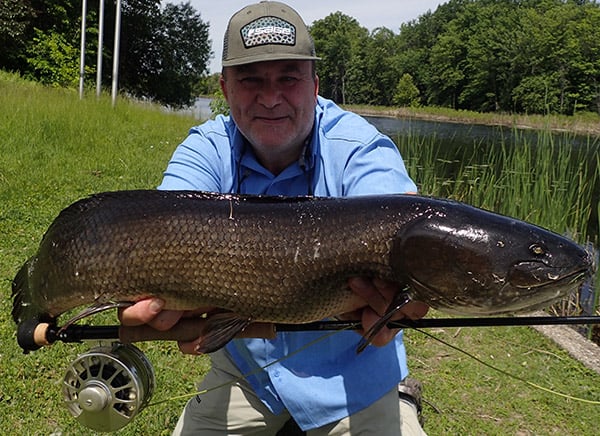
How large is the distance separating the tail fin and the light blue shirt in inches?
28.5

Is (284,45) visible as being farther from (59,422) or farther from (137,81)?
(137,81)

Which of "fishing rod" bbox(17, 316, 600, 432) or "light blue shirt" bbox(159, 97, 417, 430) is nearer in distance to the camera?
"fishing rod" bbox(17, 316, 600, 432)

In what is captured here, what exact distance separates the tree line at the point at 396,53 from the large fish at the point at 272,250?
4.64 metres

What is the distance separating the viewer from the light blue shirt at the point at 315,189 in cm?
241

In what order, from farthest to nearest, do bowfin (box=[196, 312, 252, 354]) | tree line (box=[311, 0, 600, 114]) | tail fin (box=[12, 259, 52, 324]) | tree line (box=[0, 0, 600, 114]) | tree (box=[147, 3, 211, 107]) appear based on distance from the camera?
tree line (box=[311, 0, 600, 114]) → tree (box=[147, 3, 211, 107]) → tree line (box=[0, 0, 600, 114]) → tail fin (box=[12, 259, 52, 324]) → bowfin (box=[196, 312, 252, 354])

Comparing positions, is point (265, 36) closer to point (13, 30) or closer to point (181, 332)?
point (181, 332)

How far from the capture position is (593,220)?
860cm

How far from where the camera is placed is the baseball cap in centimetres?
241

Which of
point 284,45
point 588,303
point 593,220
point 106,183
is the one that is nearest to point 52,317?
point 284,45

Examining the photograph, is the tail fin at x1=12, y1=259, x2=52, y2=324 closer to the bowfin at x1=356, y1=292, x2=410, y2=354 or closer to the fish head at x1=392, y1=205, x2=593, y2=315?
the bowfin at x1=356, y1=292, x2=410, y2=354

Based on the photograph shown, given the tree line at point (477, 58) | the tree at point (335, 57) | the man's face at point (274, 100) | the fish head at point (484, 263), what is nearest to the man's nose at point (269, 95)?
the man's face at point (274, 100)

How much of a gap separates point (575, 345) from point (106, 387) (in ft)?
11.7

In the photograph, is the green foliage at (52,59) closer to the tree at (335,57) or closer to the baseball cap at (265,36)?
the baseball cap at (265,36)

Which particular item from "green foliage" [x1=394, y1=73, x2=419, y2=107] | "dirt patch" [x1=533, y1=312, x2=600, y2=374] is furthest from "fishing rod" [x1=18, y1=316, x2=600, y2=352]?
"green foliage" [x1=394, y1=73, x2=419, y2=107]
